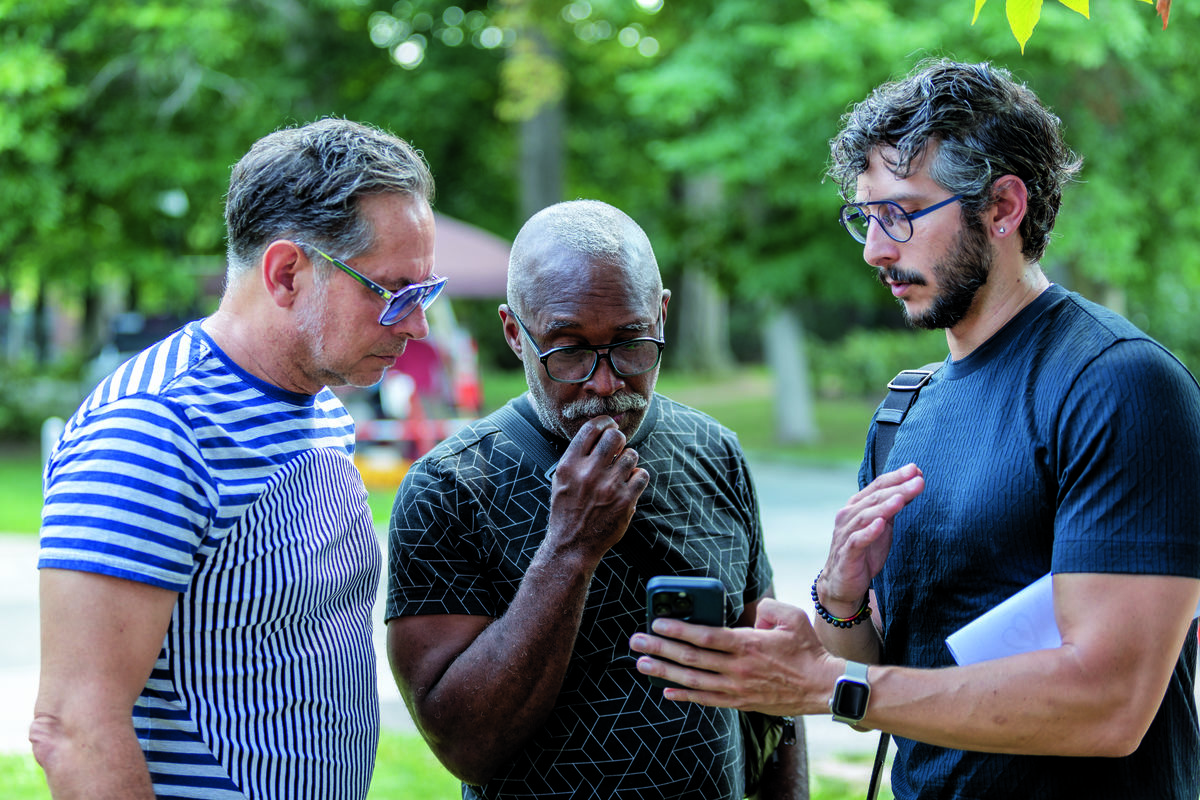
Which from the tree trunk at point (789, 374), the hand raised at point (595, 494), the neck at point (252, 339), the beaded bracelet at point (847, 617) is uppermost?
the neck at point (252, 339)

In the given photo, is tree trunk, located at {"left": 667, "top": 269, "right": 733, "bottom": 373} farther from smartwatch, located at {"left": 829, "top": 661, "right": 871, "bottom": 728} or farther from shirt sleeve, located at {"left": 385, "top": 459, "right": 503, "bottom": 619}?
smartwatch, located at {"left": 829, "top": 661, "right": 871, "bottom": 728}

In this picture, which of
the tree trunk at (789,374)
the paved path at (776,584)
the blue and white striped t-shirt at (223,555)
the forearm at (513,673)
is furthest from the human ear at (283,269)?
the tree trunk at (789,374)

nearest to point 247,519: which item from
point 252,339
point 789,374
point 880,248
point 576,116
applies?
point 252,339

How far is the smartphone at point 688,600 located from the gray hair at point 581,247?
79cm

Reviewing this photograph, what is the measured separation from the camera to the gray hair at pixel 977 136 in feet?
7.46

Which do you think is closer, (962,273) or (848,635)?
(962,273)

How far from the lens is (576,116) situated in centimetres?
2692

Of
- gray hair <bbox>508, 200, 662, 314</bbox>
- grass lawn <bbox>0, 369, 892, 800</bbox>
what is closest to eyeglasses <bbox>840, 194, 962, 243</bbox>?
gray hair <bbox>508, 200, 662, 314</bbox>

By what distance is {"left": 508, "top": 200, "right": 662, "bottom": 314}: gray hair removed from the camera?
2.54 meters

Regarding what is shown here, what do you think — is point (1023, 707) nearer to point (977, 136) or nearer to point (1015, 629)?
point (1015, 629)

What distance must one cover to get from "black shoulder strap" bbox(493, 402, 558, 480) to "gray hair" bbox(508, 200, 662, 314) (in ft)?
0.87

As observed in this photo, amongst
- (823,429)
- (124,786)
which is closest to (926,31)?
(823,429)

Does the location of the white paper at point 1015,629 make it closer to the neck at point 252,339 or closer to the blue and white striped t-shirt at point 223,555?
the blue and white striped t-shirt at point 223,555

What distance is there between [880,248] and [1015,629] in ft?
2.74
